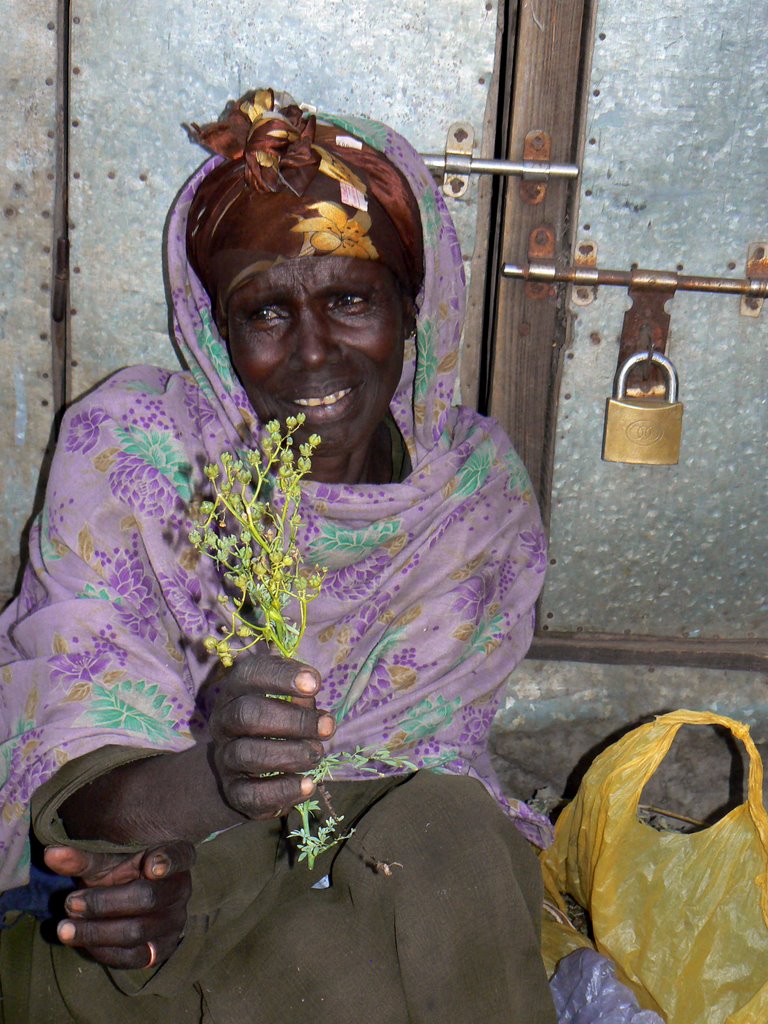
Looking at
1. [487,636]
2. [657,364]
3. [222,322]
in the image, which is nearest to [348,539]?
[487,636]

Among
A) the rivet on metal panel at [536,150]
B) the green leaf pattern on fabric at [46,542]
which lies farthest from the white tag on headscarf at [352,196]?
the green leaf pattern on fabric at [46,542]

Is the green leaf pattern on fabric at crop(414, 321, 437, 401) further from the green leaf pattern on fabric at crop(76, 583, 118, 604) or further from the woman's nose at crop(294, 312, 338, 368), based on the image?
the green leaf pattern on fabric at crop(76, 583, 118, 604)

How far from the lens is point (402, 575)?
2.08 metres

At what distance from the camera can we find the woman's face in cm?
184

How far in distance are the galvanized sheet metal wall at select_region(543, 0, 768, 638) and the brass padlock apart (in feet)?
0.18

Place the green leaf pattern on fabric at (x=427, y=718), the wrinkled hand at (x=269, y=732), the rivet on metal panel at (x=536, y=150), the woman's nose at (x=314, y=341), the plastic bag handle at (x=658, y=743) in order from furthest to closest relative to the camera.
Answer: the rivet on metal panel at (x=536, y=150)
the plastic bag handle at (x=658, y=743)
the green leaf pattern on fabric at (x=427, y=718)
the woman's nose at (x=314, y=341)
the wrinkled hand at (x=269, y=732)

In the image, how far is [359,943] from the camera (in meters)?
Result: 1.63

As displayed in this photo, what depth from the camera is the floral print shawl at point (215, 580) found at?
70.5 inches

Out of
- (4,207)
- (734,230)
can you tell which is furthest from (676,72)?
(4,207)

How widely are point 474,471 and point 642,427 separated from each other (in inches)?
22.8

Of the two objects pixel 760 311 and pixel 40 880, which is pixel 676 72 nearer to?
pixel 760 311

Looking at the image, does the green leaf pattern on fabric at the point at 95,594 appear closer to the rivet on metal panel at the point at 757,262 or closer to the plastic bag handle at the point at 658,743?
the plastic bag handle at the point at 658,743

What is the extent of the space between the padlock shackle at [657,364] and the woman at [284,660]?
377 mm

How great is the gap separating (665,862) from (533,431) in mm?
1021
